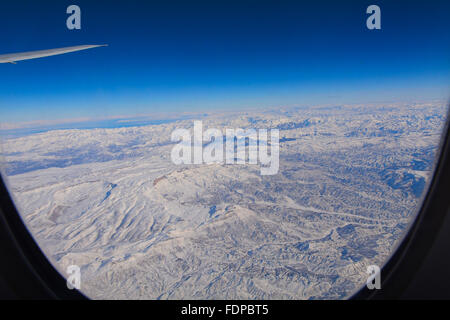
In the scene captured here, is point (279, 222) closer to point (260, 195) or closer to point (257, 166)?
point (260, 195)

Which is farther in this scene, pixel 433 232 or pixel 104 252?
pixel 104 252

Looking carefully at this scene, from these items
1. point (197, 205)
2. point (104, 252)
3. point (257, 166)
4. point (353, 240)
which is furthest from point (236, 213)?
point (257, 166)

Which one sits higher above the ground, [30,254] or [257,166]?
[30,254]

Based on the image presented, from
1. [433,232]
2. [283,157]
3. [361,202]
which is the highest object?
[433,232]

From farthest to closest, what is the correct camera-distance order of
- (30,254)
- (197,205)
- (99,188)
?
(99,188) < (197,205) < (30,254)
